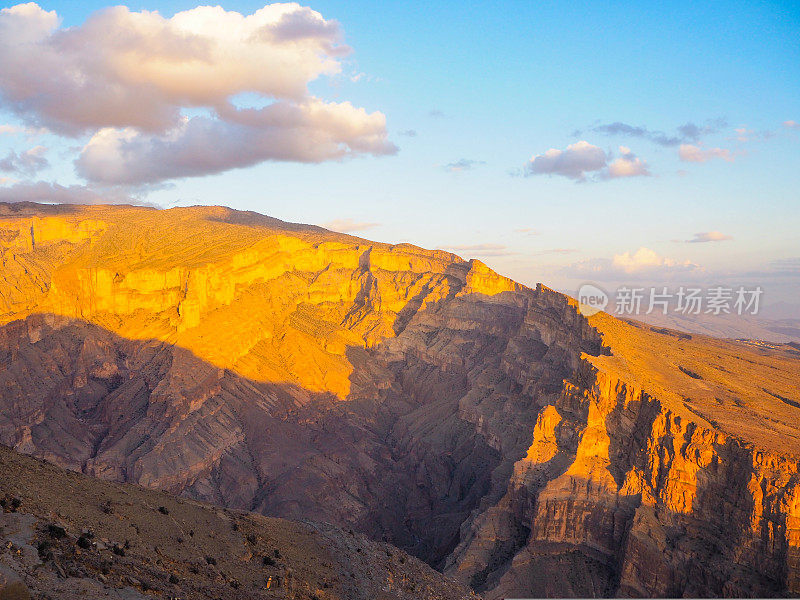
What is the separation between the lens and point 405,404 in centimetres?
10750

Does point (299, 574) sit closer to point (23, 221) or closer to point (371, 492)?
point (371, 492)

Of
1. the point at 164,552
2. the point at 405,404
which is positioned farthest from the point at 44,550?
the point at 405,404

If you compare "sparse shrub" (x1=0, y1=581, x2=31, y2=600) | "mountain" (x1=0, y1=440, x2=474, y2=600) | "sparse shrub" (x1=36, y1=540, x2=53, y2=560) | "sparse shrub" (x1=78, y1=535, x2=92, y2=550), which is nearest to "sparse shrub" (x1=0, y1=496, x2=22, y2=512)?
"mountain" (x1=0, y1=440, x2=474, y2=600)

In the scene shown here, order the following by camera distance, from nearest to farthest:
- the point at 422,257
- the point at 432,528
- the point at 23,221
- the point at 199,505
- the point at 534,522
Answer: the point at 199,505 → the point at 534,522 → the point at 432,528 → the point at 23,221 → the point at 422,257

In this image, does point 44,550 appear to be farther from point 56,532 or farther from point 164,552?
point 164,552

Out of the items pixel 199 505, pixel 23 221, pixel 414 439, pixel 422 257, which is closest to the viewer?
pixel 199 505

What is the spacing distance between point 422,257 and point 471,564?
324 feet

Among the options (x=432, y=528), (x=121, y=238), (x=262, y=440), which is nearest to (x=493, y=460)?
(x=432, y=528)

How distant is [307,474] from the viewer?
3041 inches

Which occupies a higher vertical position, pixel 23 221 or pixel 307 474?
pixel 23 221

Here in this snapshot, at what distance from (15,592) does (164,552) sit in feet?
37.0

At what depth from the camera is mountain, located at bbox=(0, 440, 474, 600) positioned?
16.9 metres

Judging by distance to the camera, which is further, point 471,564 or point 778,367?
point 778,367

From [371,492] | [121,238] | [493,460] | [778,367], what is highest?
[121,238]
